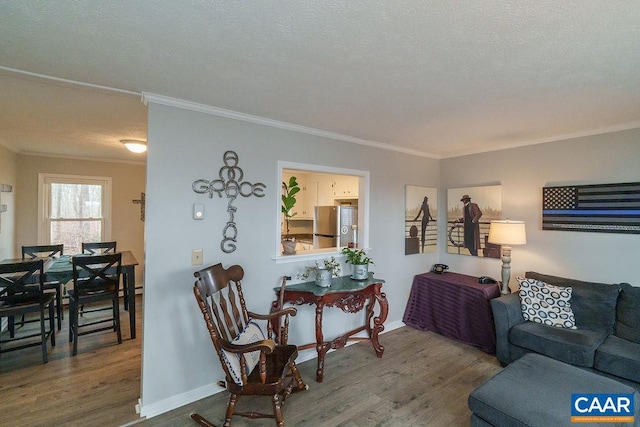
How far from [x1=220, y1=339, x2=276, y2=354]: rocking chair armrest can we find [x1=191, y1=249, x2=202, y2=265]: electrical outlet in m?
0.75

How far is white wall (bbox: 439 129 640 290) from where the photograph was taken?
2.74 metres

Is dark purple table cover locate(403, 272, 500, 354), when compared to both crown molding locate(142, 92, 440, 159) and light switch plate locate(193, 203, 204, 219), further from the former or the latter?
light switch plate locate(193, 203, 204, 219)

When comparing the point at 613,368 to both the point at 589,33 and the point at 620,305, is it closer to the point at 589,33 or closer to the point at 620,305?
the point at 620,305

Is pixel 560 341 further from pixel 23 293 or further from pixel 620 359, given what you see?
pixel 23 293

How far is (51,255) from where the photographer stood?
13.2ft

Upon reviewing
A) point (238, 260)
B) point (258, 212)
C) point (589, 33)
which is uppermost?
point (589, 33)

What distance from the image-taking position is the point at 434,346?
3.26 m

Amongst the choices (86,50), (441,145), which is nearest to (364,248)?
(441,145)

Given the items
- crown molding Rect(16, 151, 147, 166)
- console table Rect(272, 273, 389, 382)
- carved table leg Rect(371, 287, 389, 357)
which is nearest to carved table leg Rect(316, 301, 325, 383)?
console table Rect(272, 273, 389, 382)

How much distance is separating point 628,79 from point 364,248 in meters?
2.52

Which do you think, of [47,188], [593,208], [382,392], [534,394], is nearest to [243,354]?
[382,392]

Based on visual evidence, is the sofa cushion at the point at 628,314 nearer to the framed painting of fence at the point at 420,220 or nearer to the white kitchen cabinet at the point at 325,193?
the framed painting of fence at the point at 420,220

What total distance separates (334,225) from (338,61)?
10.5 feet

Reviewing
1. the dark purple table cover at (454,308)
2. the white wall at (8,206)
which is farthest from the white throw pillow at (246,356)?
the white wall at (8,206)
